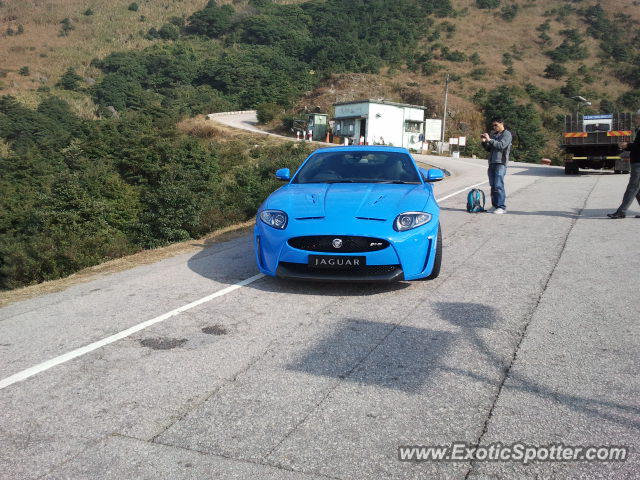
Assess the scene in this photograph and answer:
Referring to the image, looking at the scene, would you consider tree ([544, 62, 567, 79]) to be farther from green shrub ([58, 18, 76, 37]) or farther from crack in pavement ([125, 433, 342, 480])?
green shrub ([58, 18, 76, 37])

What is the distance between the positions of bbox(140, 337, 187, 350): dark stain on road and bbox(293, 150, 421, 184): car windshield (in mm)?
3171

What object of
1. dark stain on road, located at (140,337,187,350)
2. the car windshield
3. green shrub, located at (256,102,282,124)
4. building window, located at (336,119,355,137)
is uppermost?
green shrub, located at (256,102,282,124)

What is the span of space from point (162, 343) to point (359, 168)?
3.71 m

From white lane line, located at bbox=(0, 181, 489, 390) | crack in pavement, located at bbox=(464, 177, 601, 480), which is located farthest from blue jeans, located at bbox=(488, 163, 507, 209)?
white lane line, located at bbox=(0, 181, 489, 390)

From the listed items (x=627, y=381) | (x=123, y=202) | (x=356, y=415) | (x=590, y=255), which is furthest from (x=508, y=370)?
(x=123, y=202)

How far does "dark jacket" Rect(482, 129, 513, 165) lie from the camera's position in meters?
10.8

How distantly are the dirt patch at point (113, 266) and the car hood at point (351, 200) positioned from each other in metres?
2.56

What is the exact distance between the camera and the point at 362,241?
5402mm

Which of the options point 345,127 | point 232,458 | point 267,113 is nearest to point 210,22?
point 267,113

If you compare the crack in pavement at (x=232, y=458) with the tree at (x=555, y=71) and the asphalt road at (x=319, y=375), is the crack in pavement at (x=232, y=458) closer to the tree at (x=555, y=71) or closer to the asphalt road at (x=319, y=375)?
the asphalt road at (x=319, y=375)

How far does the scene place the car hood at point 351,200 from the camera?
18.6ft

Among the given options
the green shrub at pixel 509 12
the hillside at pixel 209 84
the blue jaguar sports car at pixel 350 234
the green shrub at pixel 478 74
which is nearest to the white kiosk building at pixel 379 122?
the hillside at pixel 209 84

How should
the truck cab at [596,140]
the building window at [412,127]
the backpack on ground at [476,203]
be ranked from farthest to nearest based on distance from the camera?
the building window at [412,127], the truck cab at [596,140], the backpack on ground at [476,203]

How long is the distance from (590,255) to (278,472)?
595cm
